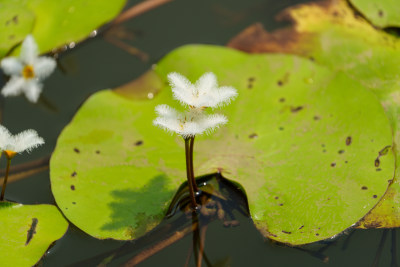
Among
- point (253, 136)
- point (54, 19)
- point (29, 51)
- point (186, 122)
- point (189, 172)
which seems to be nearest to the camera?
point (186, 122)

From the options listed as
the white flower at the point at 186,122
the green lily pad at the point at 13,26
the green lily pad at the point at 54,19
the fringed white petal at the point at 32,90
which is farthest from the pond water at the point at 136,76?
the white flower at the point at 186,122

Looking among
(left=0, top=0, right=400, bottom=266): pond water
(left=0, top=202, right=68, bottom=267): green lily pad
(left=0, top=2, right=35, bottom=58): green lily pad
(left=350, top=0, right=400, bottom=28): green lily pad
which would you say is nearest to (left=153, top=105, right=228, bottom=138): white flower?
(left=0, top=0, right=400, bottom=266): pond water

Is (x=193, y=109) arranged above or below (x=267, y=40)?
above

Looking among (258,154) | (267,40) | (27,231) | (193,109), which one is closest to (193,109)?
(193,109)

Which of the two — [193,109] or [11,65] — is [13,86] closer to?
[11,65]

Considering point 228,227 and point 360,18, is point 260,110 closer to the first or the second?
Result: point 228,227

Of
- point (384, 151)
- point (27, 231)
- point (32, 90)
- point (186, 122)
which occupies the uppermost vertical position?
point (186, 122)

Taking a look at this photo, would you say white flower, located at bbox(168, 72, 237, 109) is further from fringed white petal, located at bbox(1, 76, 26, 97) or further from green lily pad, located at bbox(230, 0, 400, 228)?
fringed white petal, located at bbox(1, 76, 26, 97)
